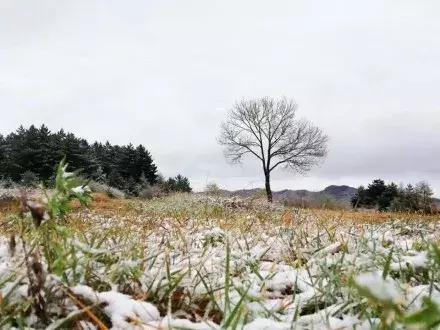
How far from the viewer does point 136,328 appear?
50.9 inches

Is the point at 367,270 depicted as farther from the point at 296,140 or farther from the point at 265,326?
the point at 296,140

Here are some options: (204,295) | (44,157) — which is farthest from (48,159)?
(204,295)

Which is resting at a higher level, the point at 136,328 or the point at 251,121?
the point at 251,121

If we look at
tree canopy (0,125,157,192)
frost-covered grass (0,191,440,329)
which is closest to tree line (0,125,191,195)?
tree canopy (0,125,157,192)

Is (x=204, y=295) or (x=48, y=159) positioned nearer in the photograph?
(x=204, y=295)

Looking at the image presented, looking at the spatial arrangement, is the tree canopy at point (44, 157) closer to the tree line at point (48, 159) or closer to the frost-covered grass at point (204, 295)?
the tree line at point (48, 159)

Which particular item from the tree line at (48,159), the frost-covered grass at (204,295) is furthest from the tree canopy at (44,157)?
the frost-covered grass at (204,295)

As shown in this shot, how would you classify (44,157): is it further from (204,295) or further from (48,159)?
(204,295)

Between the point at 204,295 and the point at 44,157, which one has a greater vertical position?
the point at 44,157

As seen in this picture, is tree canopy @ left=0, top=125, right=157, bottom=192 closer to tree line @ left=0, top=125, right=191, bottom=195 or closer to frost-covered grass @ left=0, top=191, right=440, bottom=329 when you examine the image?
tree line @ left=0, top=125, right=191, bottom=195

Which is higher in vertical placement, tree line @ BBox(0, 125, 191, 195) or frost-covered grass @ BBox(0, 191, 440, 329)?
tree line @ BBox(0, 125, 191, 195)

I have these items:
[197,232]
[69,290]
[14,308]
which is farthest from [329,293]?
[197,232]

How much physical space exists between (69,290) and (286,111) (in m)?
46.0

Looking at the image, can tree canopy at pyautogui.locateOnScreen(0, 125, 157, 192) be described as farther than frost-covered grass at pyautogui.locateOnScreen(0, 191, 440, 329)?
Yes
